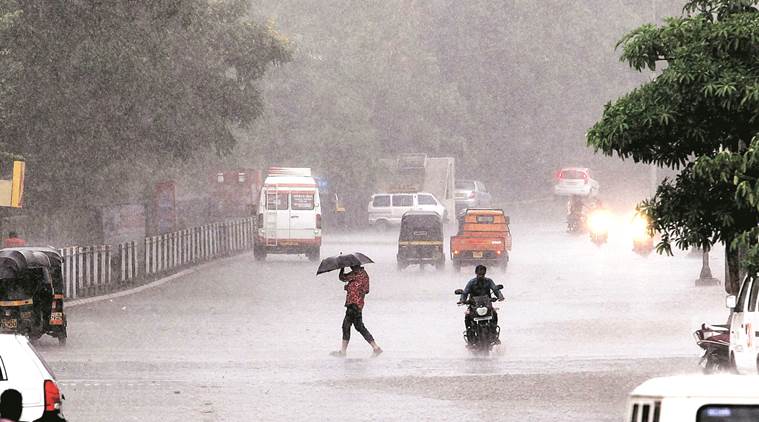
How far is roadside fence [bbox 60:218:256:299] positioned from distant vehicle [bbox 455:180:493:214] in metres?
23.9

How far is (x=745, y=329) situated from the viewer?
52.2ft

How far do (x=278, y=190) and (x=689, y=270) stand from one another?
1328 centimetres

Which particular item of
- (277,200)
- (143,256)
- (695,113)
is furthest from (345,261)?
(277,200)

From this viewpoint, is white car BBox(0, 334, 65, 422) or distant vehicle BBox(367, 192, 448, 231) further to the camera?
distant vehicle BBox(367, 192, 448, 231)

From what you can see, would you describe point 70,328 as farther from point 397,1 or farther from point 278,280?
point 397,1

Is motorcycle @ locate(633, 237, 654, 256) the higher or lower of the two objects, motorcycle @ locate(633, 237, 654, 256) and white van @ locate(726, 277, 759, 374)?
the lower

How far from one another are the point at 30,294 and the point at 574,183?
5627cm

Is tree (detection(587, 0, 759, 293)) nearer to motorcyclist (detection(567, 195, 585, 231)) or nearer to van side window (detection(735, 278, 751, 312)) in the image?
van side window (detection(735, 278, 751, 312))

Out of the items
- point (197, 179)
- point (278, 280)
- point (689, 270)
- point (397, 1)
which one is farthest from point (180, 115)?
point (397, 1)

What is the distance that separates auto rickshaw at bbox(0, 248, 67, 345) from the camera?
23922 mm

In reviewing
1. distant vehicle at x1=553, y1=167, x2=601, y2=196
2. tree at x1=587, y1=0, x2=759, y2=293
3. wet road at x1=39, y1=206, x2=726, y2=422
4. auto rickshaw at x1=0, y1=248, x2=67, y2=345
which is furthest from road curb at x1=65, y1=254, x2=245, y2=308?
distant vehicle at x1=553, y1=167, x2=601, y2=196

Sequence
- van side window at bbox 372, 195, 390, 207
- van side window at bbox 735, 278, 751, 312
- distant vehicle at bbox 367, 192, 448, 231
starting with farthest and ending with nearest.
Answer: van side window at bbox 372, 195, 390, 207
distant vehicle at bbox 367, 192, 448, 231
van side window at bbox 735, 278, 751, 312

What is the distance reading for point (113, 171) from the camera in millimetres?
50406

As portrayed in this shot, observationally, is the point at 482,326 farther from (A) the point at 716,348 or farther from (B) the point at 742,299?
(B) the point at 742,299
